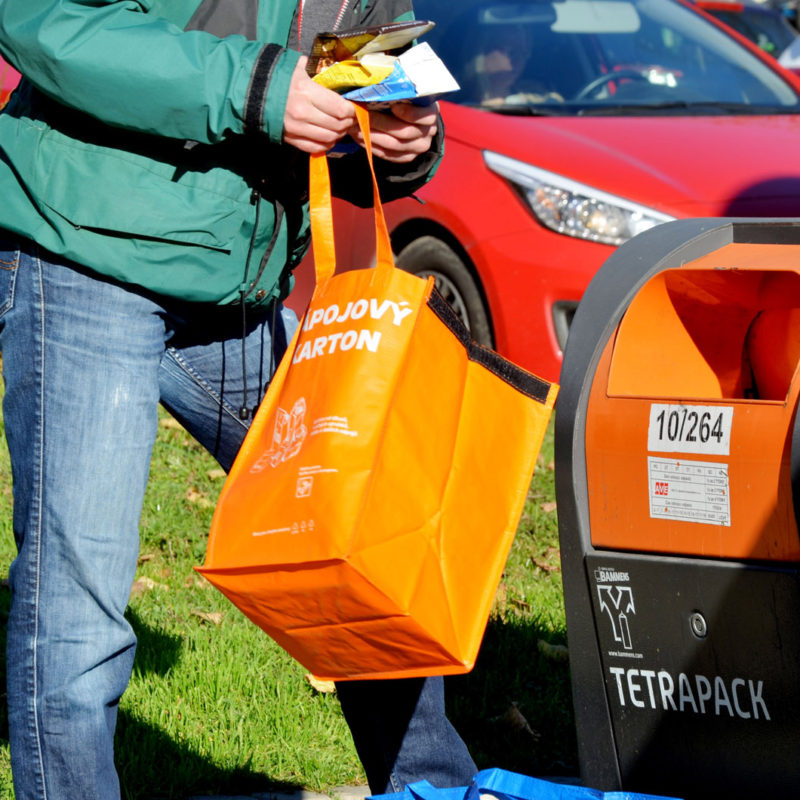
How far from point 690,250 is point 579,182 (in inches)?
104

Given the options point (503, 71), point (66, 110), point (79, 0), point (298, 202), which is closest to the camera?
point (79, 0)

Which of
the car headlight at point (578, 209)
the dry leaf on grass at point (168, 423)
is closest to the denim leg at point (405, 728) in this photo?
the car headlight at point (578, 209)

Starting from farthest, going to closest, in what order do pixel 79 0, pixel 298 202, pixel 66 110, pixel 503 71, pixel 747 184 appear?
pixel 503 71 → pixel 747 184 → pixel 298 202 → pixel 66 110 → pixel 79 0

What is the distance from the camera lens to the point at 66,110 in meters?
2.07

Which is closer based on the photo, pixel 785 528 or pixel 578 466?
pixel 785 528

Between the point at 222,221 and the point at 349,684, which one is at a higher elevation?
the point at 222,221

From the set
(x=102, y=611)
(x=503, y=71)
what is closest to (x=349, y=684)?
(x=102, y=611)

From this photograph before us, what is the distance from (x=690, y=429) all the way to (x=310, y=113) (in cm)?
78

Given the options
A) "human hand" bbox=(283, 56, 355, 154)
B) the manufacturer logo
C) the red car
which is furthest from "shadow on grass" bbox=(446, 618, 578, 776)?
"human hand" bbox=(283, 56, 355, 154)

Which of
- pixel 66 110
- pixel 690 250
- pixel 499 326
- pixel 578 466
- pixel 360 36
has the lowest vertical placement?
pixel 499 326

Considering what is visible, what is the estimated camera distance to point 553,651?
3553mm

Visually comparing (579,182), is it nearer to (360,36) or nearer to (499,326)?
(499,326)

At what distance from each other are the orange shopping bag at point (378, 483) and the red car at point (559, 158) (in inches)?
94.8

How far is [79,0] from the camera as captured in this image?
6.37ft
